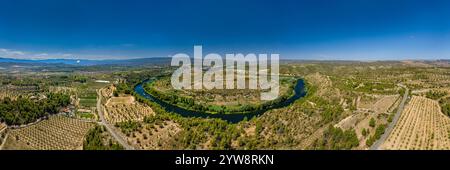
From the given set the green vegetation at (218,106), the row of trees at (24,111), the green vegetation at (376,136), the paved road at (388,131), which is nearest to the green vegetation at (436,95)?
the paved road at (388,131)

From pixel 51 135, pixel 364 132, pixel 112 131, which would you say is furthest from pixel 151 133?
pixel 364 132

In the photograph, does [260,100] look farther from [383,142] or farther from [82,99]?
[82,99]

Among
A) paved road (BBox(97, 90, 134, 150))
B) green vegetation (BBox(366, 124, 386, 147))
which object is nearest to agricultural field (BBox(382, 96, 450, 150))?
green vegetation (BBox(366, 124, 386, 147))

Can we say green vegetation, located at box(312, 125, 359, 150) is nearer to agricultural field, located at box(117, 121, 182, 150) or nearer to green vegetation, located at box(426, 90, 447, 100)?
agricultural field, located at box(117, 121, 182, 150)
